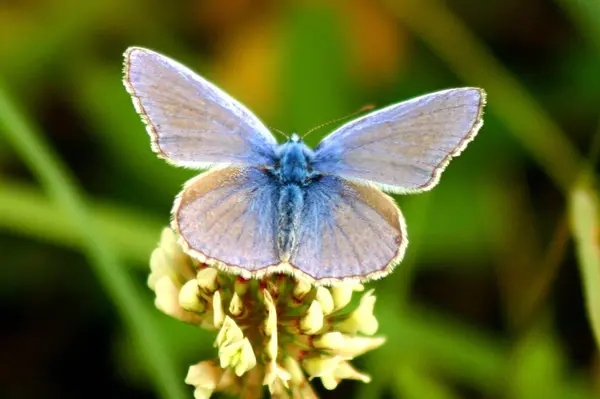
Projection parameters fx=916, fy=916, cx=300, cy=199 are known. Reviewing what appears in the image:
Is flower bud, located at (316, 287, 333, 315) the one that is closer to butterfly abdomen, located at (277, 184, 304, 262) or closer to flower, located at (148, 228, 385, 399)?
flower, located at (148, 228, 385, 399)

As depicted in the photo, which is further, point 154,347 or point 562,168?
point 562,168

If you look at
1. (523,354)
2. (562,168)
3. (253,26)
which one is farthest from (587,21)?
(253,26)

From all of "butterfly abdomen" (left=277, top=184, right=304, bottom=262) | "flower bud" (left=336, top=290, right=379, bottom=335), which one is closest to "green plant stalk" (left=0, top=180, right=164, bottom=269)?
"butterfly abdomen" (left=277, top=184, right=304, bottom=262)

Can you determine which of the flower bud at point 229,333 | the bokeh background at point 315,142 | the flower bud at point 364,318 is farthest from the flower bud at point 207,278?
the bokeh background at point 315,142

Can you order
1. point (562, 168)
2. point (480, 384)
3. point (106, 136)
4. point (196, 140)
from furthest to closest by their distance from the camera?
point (106, 136), point (562, 168), point (480, 384), point (196, 140)

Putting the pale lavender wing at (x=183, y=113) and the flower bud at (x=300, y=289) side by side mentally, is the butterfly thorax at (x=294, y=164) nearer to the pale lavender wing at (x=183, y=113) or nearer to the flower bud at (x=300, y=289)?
the pale lavender wing at (x=183, y=113)

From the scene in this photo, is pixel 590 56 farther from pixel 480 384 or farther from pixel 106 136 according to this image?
pixel 106 136

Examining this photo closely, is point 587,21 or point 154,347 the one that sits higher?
point 587,21
